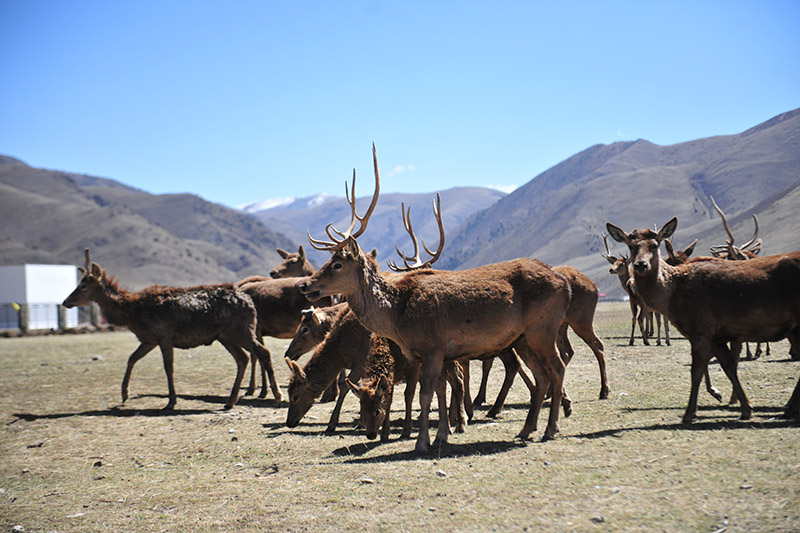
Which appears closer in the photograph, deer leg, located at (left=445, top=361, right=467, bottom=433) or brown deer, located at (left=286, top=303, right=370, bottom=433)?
deer leg, located at (left=445, top=361, right=467, bottom=433)

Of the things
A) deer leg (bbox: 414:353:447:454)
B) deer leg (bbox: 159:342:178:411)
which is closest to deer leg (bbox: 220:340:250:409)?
deer leg (bbox: 159:342:178:411)

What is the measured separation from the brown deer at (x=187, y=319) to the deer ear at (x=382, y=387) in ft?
17.5

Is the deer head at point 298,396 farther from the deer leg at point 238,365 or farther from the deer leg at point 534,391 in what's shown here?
the deer leg at point 534,391

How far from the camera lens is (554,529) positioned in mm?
5820

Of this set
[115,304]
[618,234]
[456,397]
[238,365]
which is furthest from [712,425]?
[115,304]

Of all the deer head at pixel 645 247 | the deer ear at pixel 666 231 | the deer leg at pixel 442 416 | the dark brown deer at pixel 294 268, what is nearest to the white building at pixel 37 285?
the dark brown deer at pixel 294 268

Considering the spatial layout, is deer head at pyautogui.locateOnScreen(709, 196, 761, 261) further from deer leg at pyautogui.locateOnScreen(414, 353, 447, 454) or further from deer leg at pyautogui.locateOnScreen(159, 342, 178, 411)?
deer leg at pyautogui.locateOnScreen(159, 342, 178, 411)

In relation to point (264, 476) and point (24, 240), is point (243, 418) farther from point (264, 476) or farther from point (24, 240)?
point (24, 240)

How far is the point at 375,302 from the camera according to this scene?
9500 millimetres

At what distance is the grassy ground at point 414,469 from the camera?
6.30m

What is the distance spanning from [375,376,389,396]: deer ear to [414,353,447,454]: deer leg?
3.30 ft

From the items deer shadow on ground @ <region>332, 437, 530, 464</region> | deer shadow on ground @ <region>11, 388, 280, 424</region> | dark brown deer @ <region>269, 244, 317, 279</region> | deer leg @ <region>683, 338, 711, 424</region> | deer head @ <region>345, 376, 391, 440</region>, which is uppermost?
dark brown deer @ <region>269, 244, 317, 279</region>

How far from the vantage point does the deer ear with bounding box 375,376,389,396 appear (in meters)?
10.0

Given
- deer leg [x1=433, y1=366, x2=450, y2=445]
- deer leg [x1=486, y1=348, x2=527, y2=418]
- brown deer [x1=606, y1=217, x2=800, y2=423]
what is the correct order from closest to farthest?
1. deer leg [x1=433, y1=366, x2=450, y2=445]
2. brown deer [x1=606, y1=217, x2=800, y2=423]
3. deer leg [x1=486, y1=348, x2=527, y2=418]
